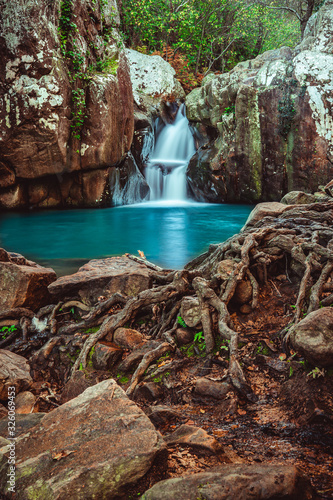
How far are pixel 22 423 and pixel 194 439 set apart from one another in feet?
4.42

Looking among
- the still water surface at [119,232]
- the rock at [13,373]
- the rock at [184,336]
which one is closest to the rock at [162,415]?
the rock at [184,336]

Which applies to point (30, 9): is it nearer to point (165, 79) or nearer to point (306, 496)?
point (165, 79)

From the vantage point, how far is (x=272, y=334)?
3646mm

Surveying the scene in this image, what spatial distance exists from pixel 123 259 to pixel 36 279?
1.91m

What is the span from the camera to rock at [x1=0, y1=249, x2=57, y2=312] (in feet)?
18.3

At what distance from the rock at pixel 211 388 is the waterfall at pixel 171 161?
60.7 ft

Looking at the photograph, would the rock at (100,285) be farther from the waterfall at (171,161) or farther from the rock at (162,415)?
the waterfall at (171,161)

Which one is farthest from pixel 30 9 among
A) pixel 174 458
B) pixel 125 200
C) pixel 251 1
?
pixel 251 1

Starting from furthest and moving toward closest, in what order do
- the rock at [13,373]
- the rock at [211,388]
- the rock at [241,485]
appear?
1. the rock at [13,373]
2. the rock at [211,388]
3. the rock at [241,485]

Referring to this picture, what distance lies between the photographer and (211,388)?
3088mm

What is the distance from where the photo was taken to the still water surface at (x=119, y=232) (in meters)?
10.8

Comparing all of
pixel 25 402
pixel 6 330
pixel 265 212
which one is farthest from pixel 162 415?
pixel 265 212

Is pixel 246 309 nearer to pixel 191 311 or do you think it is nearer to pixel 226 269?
pixel 226 269

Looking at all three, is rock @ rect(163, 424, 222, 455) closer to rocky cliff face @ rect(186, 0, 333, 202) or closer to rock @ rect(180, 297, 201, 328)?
rock @ rect(180, 297, 201, 328)
